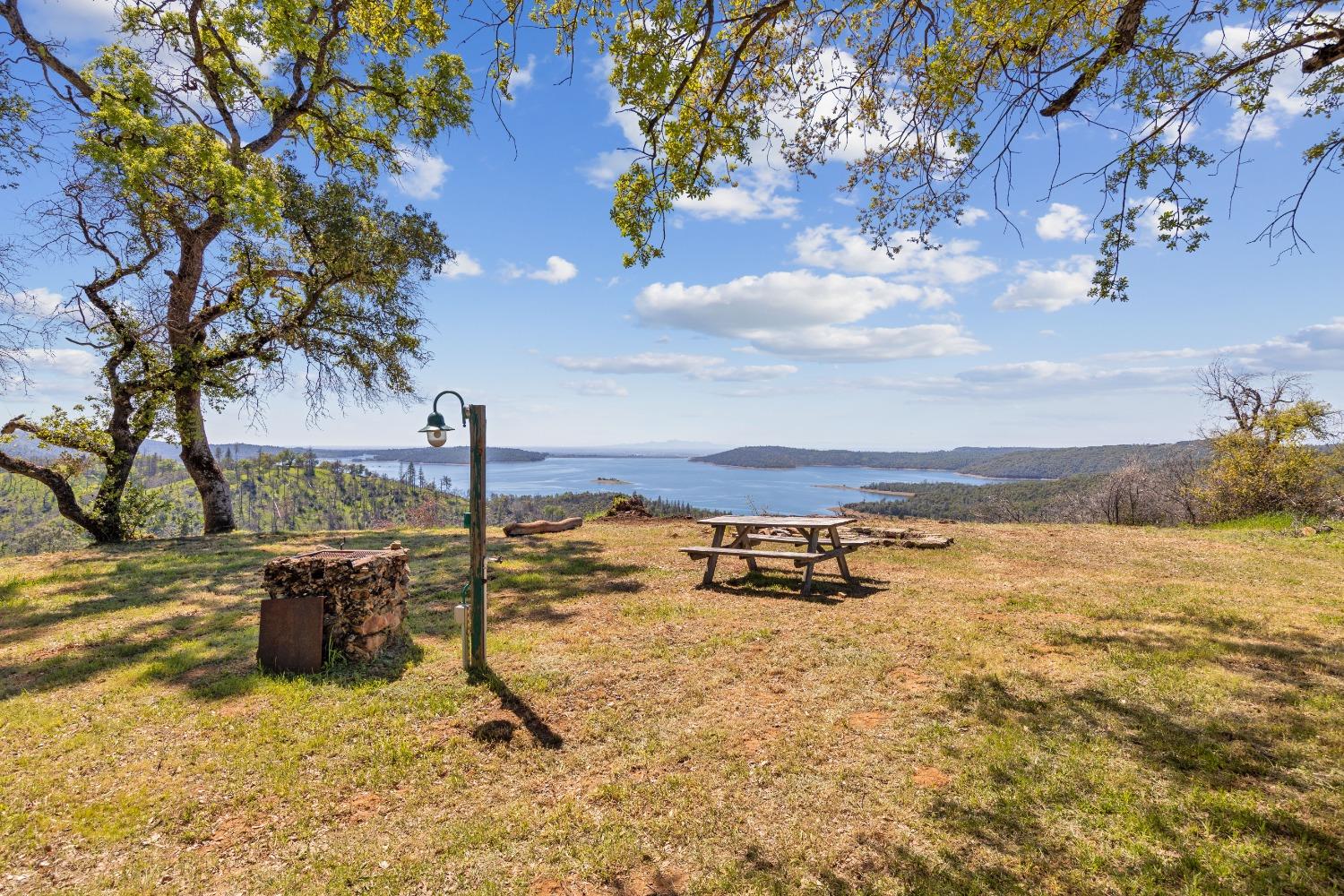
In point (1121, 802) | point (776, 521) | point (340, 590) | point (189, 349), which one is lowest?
point (1121, 802)

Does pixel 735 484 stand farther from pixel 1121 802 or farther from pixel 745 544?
pixel 1121 802

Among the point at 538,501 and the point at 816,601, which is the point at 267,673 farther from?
the point at 538,501

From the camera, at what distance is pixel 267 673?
18.4 feet

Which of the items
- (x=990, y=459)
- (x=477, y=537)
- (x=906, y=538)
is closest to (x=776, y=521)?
(x=906, y=538)

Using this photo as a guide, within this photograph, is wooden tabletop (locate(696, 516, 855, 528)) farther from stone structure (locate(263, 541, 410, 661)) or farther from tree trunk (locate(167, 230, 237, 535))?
tree trunk (locate(167, 230, 237, 535))

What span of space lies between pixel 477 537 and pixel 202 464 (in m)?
14.5

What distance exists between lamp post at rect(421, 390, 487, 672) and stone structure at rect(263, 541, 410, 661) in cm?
106

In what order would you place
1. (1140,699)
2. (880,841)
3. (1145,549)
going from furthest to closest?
(1145,549) < (1140,699) < (880,841)

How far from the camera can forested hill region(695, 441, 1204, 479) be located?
33.3 m

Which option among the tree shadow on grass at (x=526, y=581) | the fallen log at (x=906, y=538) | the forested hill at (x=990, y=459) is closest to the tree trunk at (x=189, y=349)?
the tree shadow on grass at (x=526, y=581)

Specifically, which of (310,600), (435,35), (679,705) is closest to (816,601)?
(679,705)

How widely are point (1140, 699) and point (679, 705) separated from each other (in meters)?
3.83

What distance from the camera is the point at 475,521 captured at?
575 centimetres

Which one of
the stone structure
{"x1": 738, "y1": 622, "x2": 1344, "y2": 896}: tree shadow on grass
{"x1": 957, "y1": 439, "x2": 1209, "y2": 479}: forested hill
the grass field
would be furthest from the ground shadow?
{"x1": 957, "y1": 439, "x2": 1209, "y2": 479}: forested hill
